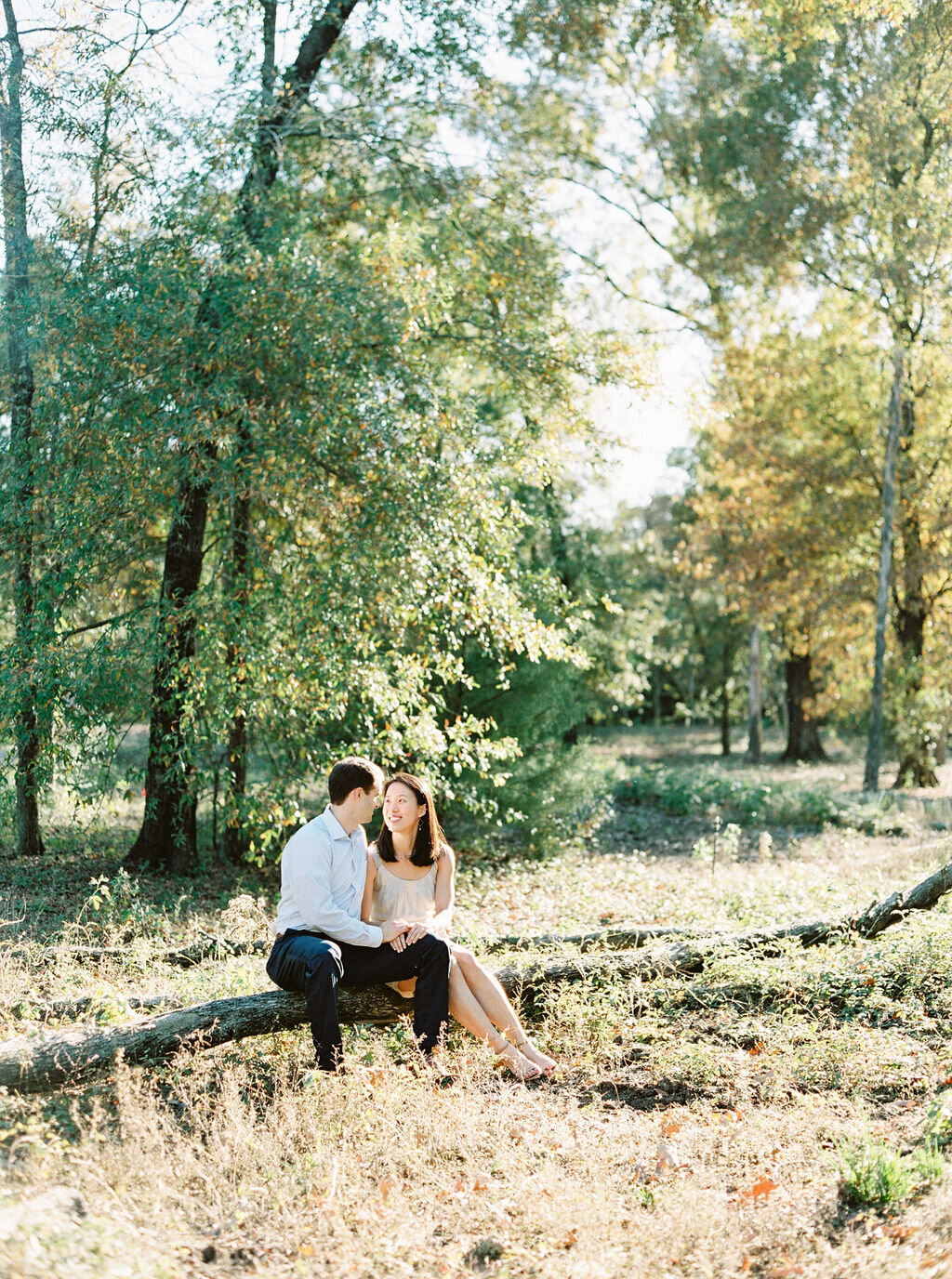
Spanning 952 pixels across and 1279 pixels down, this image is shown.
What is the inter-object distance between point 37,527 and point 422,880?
4.80 m

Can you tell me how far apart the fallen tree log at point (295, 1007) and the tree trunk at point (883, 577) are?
11.3 m

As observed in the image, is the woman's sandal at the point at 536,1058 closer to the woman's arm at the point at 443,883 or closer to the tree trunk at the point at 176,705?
the woman's arm at the point at 443,883

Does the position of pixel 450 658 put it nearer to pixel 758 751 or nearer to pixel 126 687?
pixel 126 687

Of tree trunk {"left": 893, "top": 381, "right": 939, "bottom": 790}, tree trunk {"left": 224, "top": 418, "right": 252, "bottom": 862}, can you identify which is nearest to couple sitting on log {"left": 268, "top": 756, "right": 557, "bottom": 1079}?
tree trunk {"left": 224, "top": 418, "right": 252, "bottom": 862}

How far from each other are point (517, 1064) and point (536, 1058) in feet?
0.41

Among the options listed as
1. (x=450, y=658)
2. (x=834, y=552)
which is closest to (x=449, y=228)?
(x=450, y=658)

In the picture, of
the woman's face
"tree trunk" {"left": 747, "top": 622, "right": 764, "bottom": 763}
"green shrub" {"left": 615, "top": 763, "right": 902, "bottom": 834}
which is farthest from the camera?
"tree trunk" {"left": 747, "top": 622, "right": 764, "bottom": 763}

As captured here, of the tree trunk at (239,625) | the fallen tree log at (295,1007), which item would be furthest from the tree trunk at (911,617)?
the tree trunk at (239,625)

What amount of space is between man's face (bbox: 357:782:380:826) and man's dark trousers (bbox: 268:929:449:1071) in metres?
0.61

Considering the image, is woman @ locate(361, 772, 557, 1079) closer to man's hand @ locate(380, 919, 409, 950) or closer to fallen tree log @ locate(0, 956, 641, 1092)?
man's hand @ locate(380, 919, 409, 950)

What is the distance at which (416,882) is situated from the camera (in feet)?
18.8

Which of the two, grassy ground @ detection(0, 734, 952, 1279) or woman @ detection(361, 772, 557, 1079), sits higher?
woman @ detection(361, 772, 557, 1079)

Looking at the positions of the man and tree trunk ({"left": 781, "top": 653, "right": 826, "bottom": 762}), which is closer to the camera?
the man

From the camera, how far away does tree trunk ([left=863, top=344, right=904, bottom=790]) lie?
57.1 ft
